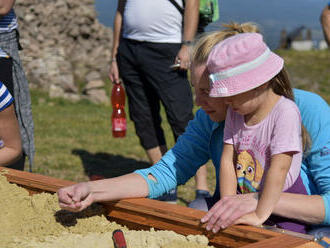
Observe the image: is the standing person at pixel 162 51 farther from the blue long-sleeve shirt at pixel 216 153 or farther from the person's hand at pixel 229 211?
the person's hand at pixel 229 211

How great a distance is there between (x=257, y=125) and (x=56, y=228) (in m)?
0.95

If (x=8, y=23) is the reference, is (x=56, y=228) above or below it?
below

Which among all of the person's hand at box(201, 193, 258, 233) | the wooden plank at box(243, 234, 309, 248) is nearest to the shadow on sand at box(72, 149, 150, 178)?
the person's hand at box(201, 193, 258, 233)

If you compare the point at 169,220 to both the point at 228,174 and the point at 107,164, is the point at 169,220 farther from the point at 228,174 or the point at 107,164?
the point at 107,164

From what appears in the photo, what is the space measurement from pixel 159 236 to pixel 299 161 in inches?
25.1

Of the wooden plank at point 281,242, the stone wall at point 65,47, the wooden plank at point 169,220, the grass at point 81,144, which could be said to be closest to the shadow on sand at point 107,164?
the grass at point 81,144

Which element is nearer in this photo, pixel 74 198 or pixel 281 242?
pixel 281 242

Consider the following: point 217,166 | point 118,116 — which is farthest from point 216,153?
point 118,116

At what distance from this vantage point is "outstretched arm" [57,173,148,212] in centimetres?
223

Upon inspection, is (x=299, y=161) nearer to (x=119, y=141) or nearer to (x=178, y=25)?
(x=178, y=25)

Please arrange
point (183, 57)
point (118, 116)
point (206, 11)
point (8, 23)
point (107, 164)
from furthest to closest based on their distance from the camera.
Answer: point (107, 164)
point (118, 116)
point (206, 11)
point (183, 57)
point (8, 23)

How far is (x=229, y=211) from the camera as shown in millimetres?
2039

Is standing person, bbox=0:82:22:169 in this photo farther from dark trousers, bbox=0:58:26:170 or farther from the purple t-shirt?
the purple t-shirt

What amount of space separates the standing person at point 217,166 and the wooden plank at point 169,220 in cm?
6
